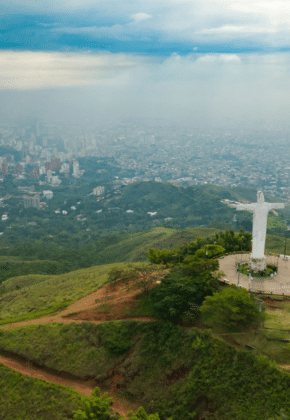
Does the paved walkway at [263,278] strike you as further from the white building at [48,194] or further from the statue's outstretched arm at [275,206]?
the white building at [48,194]

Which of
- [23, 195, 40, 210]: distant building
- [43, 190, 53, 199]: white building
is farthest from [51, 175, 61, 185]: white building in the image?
[23, 195, 40, 210]: distant building

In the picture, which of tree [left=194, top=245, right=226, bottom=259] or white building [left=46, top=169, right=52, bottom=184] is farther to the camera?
white building [left=46, top=169, right=52, bottom=184]

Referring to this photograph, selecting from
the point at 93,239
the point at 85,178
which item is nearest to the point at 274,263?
the point at 93,239

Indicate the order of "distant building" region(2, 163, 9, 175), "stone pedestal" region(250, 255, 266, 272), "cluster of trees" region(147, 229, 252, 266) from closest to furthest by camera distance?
"stone pedestal" region(250, 255, 266, 272) < "cluster of trees" region(147, 229, 252, 266) < "distant building" region(2, 163, 9, 175)

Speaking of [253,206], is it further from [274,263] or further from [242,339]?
[242,339]

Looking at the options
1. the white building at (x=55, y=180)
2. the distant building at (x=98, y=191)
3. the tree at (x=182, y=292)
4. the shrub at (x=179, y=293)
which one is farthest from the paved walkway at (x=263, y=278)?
the white building at (x=55, y=180)

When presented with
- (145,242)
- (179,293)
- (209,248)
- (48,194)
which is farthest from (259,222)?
(48,194)

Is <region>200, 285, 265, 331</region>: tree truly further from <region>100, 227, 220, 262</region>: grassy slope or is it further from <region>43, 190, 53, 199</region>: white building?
<region>43, 190, 53, 199</region>: white building
